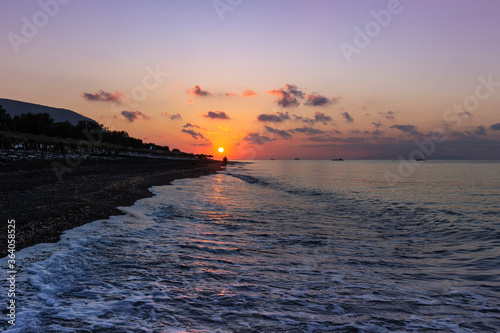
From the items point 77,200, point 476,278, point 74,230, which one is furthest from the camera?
point 77,200

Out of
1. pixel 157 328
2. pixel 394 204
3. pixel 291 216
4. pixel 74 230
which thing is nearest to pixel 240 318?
pixel 157 328

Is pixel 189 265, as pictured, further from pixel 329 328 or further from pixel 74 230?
pixel 74 230

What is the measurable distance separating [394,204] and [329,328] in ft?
78.5

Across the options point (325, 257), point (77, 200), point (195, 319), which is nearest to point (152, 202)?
point (77, 200)

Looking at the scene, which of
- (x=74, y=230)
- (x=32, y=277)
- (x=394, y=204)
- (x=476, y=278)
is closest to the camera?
(x=32, y=277)

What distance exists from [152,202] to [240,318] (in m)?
17.8

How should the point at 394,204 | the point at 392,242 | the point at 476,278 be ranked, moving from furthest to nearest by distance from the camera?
the point at 394,204
the point at 392,242
the point at 476,278

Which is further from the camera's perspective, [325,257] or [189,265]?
[325,257]

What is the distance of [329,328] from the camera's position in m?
5.68

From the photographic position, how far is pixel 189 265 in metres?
9.09

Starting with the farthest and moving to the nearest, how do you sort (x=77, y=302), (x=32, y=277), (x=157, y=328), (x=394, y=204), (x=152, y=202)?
(x=394, y=204) < (x=152, y=202) < (x=32, y=277) < (x=77, y=302) < (x=157, y=328)

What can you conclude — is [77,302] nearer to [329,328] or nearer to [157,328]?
[157,328]

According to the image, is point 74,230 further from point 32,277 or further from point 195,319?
point 195,319

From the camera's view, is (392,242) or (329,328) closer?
(329,328)
